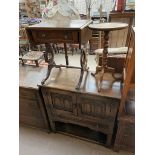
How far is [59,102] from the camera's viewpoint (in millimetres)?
1640

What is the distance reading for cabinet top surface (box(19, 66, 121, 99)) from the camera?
4.81ft

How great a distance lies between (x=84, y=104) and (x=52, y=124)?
0.57 m

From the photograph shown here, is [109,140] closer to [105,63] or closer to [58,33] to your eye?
[105,63]

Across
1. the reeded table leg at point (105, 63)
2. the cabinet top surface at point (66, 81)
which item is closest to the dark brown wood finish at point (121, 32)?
the reeded table leg at point (105, 63)

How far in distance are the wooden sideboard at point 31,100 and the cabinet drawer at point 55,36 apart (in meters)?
0.51

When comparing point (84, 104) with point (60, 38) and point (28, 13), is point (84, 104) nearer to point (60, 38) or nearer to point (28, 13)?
point (60, 38)

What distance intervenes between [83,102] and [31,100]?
59 centimetres

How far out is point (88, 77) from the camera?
5.57 ft

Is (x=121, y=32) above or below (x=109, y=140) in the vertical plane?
above

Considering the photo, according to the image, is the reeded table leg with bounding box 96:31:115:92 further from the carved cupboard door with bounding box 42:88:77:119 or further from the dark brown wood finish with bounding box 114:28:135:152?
the carved cupboard door with bounding box 42:88:77:119

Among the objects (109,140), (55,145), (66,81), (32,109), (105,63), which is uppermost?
(105,63)

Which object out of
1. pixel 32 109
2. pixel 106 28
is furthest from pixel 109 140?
pixel 106 28

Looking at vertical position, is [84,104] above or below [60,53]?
below
